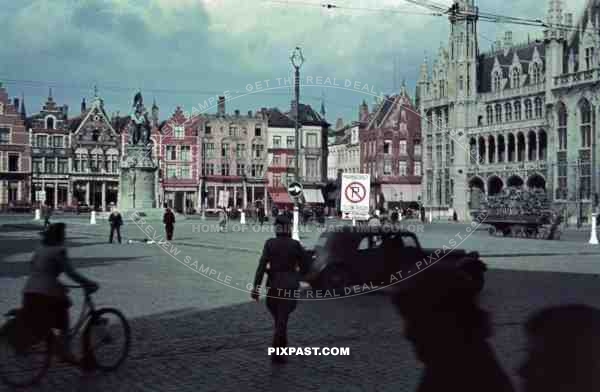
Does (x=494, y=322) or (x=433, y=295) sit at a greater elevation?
(x=433, y=295)

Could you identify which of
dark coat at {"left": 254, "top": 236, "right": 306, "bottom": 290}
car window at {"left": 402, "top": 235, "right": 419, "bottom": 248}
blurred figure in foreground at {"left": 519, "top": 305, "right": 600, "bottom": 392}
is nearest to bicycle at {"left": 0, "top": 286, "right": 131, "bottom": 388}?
dark coat at {"left": 254, "top": 236, "right": 306, "bottom": 290}

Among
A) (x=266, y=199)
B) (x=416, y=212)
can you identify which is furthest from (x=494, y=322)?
(x=266, y=199)

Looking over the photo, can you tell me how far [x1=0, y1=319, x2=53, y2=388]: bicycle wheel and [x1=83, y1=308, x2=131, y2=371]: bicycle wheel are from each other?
0.62m

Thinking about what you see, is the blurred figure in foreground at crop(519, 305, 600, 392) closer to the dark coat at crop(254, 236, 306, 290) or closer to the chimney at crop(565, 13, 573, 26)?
the dark coat at crop(254, 236, 306, 290)

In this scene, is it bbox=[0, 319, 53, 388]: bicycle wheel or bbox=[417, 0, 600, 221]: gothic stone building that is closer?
bbox=[0, 319, 53, 388]: bicycle wheel

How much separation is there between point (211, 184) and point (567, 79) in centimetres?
4464

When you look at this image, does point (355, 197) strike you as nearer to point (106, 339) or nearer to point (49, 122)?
point (106, 339)

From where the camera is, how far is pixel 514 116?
69438mm

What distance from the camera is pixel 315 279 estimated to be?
45.2 ft

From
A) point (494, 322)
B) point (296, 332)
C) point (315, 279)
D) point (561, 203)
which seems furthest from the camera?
point (561, 203)

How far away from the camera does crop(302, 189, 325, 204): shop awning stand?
294ft

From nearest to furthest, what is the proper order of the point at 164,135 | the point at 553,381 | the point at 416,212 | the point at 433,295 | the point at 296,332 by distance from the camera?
the point at 553,381 → the point at 433,295 → the point at 296,332 → the point at 416,212 → the point at 164,135

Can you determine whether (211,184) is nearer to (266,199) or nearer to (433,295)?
(266,199)

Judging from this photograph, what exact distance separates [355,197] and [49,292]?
41.8 ft
